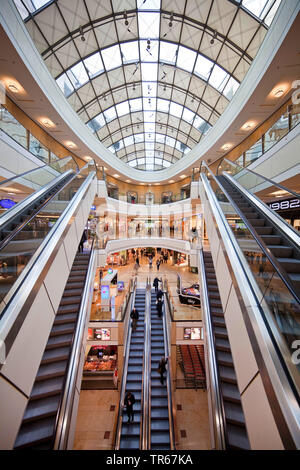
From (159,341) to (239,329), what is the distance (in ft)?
27.2

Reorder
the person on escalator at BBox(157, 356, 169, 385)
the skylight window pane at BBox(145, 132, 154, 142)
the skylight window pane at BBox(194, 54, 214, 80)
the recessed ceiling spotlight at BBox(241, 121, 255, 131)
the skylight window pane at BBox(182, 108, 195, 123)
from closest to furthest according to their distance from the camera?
1. the person on escalator at BBox(157, 356, 169, 385)
2. the recessed ceiling spotlight at BBox(241, 121, 255, 131)
3. the skylight window pane at BBox(194, 54, 214, 80)
4. the skylight window pane at BBox(182, 108, 195, 123)
5. the skylight window pane at BBox(145, 132, 154, 142)

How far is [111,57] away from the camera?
13180 mm

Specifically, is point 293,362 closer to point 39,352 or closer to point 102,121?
point 39,352

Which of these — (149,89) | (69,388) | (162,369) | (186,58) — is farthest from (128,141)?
(69,388)

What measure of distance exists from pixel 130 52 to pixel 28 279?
1691 cm

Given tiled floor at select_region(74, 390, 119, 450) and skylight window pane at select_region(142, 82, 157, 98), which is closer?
tiled floor at select_region(74, 390, 119, 450)

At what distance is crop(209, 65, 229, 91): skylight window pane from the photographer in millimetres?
12305

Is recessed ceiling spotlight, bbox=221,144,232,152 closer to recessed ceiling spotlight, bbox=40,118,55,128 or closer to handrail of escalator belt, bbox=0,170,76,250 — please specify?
recessed ceiling spotlight, bbox=40,118,55,128

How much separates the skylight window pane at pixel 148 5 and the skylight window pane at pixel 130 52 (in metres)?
2.01

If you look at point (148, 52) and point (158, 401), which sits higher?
point (148, 52)

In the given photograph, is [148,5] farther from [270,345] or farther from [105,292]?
[270,345]

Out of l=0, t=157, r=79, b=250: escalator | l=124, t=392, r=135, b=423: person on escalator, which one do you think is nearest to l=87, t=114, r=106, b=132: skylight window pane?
l=0, t=157, r=79, b=250: escalator

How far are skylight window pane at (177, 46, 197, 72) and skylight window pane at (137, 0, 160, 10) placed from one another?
252 cm

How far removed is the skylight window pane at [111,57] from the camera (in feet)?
41.6
